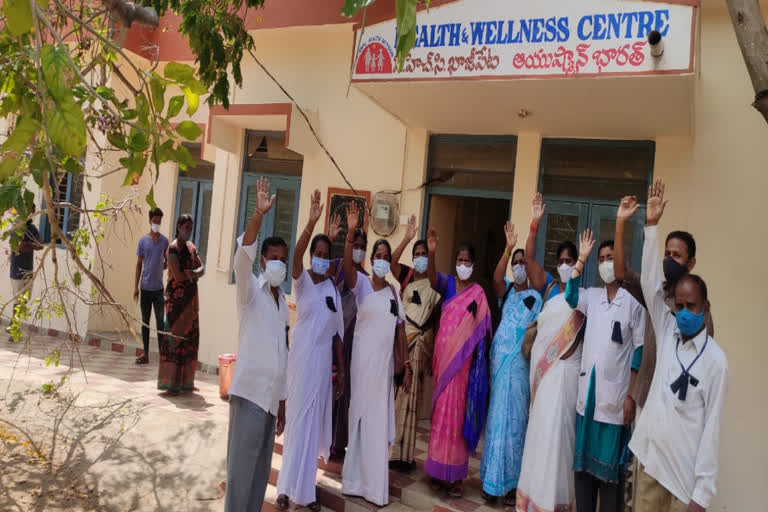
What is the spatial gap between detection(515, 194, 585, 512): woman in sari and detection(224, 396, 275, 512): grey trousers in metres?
1.61

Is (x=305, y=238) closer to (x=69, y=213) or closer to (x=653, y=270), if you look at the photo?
(x=653, y=270)

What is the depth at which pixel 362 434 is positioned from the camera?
13.4 ft

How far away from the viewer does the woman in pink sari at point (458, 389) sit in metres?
4.09

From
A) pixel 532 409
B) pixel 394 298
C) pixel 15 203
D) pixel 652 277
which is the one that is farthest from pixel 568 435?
pixel 15 203

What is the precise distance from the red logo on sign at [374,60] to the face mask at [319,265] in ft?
5.61

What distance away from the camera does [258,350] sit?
11.5ft

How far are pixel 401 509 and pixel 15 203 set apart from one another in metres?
2.98

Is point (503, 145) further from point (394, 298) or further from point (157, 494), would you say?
point (157, 494)

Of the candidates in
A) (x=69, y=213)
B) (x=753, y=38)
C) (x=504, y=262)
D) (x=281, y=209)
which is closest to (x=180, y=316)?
(x=281, y=209)

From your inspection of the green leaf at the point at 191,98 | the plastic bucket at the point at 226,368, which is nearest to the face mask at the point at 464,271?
the green leaf at the point at 191,98

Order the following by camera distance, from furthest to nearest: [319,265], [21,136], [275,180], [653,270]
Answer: [275,180] → [319,265] → [653,270] → [21,136]

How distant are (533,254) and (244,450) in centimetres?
219

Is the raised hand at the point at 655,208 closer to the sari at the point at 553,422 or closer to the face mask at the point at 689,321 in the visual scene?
the face mask at the point at 689,321

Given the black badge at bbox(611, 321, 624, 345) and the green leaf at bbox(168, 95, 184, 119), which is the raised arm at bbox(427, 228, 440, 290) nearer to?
the black badge at bbox(611, 321, 624, 345)
